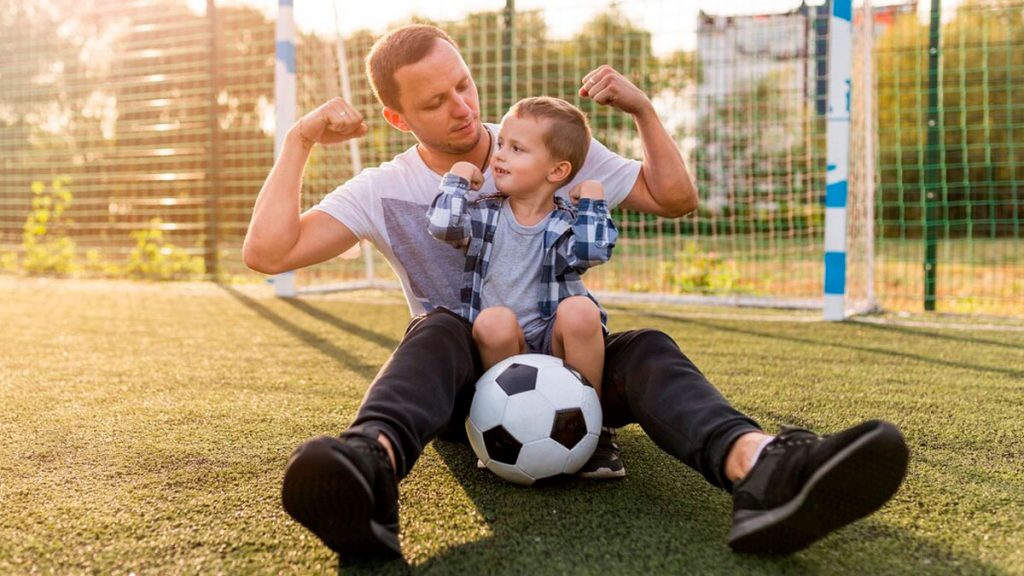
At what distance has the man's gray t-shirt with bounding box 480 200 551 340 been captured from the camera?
1953 millimetres

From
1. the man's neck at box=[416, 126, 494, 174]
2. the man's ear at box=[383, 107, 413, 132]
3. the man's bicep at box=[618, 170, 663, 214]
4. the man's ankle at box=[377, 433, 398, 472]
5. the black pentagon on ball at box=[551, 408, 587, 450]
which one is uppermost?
the man's ear at box=[383, 107, 413, 132]

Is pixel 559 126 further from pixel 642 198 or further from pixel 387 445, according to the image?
pixel 387 445

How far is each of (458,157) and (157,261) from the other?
591 cm

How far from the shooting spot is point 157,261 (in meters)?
7.32

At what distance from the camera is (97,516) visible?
1553mm

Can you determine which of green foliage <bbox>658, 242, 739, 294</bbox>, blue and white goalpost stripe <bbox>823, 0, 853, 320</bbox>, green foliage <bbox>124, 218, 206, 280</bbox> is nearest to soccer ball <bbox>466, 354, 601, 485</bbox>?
blue and white goalpost stripe <bbox>823, 0, 853, 320</bbox>

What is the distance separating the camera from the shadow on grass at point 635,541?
1.31m

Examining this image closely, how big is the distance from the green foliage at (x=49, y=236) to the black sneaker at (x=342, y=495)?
723 centimetres

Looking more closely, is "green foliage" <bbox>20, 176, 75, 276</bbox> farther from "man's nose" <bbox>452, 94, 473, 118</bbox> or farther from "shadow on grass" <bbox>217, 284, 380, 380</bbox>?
"man's nose" <bbox>452, 94, 473, 118</bbox>

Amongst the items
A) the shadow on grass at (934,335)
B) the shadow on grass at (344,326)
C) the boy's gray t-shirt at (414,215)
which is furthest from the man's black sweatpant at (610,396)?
the shadow on grass at (934,335)

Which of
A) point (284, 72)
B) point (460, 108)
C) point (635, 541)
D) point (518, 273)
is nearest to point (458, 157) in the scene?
point (460, 108)

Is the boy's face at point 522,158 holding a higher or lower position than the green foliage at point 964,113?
lower

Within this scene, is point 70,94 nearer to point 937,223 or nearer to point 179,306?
point 179,306

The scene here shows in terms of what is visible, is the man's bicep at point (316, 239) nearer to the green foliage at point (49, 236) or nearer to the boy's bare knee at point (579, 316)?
the boy's bare knee at point (579, 316)
